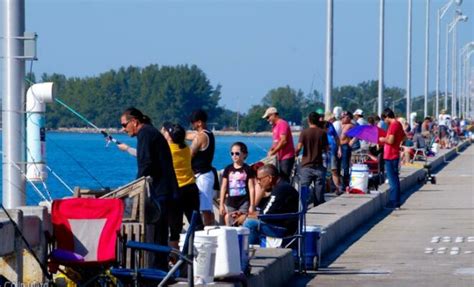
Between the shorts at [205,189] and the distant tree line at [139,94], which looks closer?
the shorts at [205,189]

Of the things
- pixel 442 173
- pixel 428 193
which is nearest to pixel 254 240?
pixel 428 193

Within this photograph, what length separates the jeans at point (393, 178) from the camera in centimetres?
2522

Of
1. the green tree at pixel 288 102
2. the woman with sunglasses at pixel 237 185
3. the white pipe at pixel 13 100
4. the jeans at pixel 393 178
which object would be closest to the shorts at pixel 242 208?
the woman with sunglasses at pixel 237 185

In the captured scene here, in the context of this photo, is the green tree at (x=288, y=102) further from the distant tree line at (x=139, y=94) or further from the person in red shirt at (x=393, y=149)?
the person in red shirt at (x=393, y=149)

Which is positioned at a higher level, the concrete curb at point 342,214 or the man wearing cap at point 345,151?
the man wearing cap at point 345,151

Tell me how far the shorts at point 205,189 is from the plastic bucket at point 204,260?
4832 millimetres

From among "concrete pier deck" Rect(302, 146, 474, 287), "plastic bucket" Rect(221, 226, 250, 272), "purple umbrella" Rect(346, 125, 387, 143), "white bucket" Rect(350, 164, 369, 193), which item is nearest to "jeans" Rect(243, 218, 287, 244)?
"concrete pier deck" Rect(302, 146, 474, 287)

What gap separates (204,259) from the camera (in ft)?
37.9

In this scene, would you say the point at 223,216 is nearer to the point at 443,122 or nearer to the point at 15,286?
the point at 15,286

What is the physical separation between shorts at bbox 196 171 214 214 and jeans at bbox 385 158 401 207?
8929 millimetres

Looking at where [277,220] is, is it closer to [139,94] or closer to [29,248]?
[29,248]

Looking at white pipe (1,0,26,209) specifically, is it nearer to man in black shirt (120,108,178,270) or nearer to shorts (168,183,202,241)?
man in black shirt (120,108,178,270)

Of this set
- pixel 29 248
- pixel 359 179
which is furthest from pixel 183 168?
pixel 359 179

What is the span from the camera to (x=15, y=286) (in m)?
10.5
